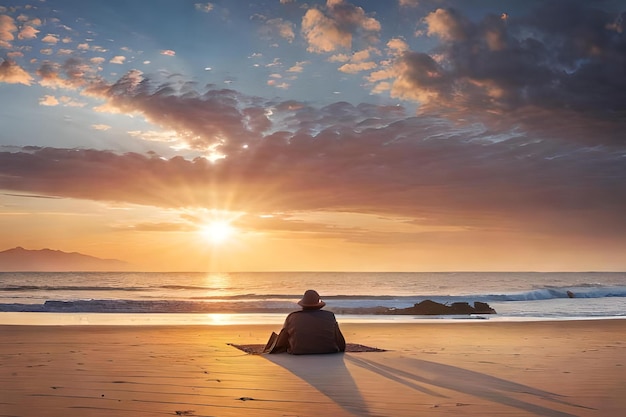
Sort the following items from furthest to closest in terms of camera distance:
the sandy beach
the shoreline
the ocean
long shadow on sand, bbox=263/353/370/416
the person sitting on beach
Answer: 1. the ocean
2. the shoreline
3. the person sitting on beach
4. long shadow on sand, bbox=263/353/370/416
5. the sandy beach

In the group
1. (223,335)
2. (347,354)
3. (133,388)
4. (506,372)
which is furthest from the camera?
(223,335)

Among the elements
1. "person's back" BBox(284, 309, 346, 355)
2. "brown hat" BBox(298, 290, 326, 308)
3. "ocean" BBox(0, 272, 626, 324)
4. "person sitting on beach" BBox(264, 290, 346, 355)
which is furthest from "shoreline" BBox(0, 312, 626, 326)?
"brown hat" BBox(298, 290, 326, 308)

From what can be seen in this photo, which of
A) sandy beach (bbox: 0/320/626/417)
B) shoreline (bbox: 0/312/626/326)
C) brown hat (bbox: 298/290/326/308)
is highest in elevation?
brown hat (bbox: 298/290/326/308)

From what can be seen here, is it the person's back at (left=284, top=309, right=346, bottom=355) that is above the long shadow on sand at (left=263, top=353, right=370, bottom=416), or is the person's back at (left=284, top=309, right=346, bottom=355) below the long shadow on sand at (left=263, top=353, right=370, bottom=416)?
above

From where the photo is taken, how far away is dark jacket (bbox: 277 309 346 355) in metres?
9.91

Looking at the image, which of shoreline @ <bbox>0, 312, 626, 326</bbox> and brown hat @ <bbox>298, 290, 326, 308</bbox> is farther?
shoreline @ <bbox>0, 312, 626, 326</bbox>

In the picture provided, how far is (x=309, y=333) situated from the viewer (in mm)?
9961

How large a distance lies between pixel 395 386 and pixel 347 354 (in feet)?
10.3

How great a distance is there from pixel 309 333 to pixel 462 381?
3.16 metres

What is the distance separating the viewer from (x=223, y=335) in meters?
13.9

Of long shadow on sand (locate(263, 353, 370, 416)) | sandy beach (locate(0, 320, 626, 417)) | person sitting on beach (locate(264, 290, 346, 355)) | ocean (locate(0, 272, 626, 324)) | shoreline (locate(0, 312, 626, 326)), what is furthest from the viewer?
ocean (locate(0, 272, 626, 324))

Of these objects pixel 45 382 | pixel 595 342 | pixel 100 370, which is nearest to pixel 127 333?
pixel 100 370

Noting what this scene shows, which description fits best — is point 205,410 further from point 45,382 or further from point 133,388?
point 45,382

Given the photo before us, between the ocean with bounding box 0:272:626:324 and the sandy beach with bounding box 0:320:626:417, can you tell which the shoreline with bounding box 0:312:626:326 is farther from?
the sandy beach with bounding box 0:320:626:417
